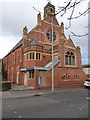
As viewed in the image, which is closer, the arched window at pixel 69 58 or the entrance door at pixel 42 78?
the entrance door at pixel 42 78

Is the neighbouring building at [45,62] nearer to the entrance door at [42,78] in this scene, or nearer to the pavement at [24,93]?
the entrance door at [42,78]

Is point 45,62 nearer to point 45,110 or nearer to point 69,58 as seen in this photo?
point 69,58

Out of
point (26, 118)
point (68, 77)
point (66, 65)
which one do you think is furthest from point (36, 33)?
point (26, 118)

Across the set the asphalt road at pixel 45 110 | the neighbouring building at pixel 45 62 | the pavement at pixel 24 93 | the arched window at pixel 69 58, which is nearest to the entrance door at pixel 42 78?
the neighbouring building at pixel 45 62

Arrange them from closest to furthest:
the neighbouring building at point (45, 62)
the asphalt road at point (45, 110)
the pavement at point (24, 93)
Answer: the asphalt road at point (45, 110) → the pavement at point (24, 93) → the neighbouring building at point (45, 62)

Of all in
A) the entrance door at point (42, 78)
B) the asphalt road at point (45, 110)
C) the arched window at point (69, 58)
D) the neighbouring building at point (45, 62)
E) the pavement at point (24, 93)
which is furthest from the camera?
the arched window at point (69, 58)

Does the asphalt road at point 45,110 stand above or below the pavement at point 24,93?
above

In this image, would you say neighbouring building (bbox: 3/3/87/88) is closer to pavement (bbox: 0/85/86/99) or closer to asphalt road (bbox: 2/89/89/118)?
pavement (bbox: 0/85/86/99)

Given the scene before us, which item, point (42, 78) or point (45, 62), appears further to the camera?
point (45, 62)

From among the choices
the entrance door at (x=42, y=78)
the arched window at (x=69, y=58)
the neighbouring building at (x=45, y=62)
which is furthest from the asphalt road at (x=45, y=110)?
the arched window at (x=69, y=58)

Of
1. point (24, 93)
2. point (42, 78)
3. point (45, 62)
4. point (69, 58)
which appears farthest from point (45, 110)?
point (69, 58)

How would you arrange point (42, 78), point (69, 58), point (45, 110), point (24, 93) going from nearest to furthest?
point (45, 110) < point (24, 93) < point (42, 78) < point (69, 58)

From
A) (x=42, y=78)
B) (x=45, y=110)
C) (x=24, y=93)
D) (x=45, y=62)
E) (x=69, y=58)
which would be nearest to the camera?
(x=45, y=110)

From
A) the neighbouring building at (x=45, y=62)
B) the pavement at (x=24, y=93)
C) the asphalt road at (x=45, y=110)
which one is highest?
the neighbouring building at (x=45, y=62)
